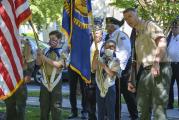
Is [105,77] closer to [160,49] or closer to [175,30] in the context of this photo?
[160,49]

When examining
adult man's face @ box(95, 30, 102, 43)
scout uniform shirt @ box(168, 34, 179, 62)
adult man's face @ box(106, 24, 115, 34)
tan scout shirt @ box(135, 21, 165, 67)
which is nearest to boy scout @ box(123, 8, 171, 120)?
tan scout shirt @ box(135, 21, 165, 67)

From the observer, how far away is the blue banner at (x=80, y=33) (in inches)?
345

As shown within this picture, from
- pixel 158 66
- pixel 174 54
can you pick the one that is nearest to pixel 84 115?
pixel 174 54

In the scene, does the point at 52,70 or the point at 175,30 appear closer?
the point at 52,70

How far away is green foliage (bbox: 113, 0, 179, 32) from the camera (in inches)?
485

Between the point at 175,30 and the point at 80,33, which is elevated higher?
the point at 80,33

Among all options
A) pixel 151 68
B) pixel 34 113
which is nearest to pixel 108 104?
pixel 151 68

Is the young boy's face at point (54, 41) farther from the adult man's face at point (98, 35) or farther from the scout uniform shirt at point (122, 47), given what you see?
the scout uniform shirt at point (122, 47)

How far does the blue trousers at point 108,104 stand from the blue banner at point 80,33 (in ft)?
1.62

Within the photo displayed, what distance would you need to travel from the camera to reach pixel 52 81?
9273 millimetres

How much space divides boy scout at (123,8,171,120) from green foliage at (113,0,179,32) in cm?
400

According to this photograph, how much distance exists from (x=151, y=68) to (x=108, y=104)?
1.45 metres

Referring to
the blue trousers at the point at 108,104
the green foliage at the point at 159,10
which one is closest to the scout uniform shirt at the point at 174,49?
the green foliage at the point at 159,10

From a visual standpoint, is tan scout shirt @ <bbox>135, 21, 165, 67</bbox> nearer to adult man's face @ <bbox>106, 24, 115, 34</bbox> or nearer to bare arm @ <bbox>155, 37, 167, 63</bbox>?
bare arm @ <bbox>155, 37, 167, 63</bbox>
